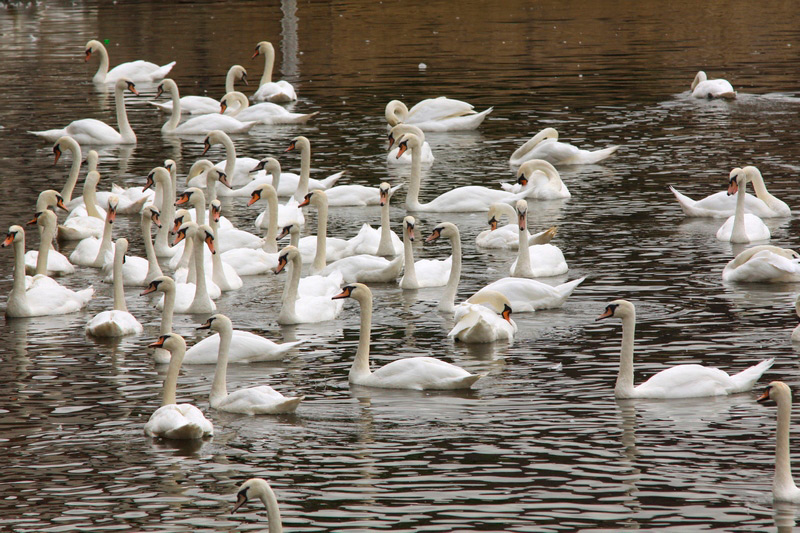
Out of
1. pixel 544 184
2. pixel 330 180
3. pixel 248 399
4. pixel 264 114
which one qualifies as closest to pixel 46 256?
pixel 248 399

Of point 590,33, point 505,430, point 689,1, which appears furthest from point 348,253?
point 689,1

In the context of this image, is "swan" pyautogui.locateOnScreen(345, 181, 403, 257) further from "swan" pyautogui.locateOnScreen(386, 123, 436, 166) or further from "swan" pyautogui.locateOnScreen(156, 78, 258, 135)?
"swan" pyautogui.locateOnScreen(156, 78, 258, 135)

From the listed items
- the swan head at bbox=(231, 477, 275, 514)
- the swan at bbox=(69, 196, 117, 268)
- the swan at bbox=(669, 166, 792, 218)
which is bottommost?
the swan at bbox=(69, 196, 117, 268)

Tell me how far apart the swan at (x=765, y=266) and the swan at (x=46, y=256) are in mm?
7644

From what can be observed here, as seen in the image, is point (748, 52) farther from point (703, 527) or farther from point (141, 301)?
point (703, 527)

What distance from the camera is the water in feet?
28.4

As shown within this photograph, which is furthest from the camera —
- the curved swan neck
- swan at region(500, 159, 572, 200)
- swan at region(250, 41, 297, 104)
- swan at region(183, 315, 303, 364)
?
swan at region(250, 41, 297, 104)

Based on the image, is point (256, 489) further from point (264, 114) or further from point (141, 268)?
point (264, 114)

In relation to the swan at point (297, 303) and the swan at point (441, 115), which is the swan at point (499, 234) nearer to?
the swan at point (297, 303)

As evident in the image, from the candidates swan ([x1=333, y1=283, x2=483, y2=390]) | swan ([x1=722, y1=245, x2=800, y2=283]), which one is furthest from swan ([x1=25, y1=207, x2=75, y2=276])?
swan ([x1=722, y1=245, x2=800, y2=283])

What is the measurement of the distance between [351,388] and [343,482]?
2.23m

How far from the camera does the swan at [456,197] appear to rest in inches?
746

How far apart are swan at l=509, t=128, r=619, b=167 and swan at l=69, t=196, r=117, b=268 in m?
7.87

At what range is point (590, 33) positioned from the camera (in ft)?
132
